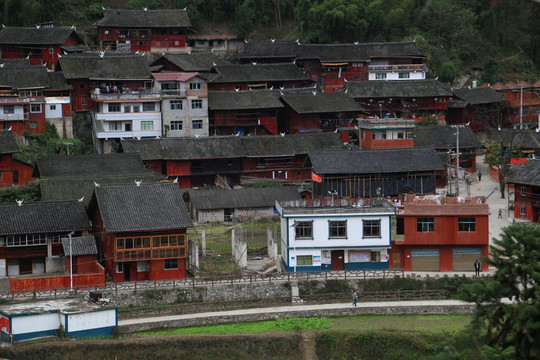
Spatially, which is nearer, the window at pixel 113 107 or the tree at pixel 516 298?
the tree at pixel 516 298

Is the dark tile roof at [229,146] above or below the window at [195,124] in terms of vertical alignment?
below

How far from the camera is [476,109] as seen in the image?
295 feet

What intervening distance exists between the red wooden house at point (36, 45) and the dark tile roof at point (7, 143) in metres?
20.2

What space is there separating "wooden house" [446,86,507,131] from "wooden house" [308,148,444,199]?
2016 centimetres

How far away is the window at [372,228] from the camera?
195ft

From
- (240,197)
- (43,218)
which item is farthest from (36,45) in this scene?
(43,218)

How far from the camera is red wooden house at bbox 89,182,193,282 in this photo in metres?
56.5

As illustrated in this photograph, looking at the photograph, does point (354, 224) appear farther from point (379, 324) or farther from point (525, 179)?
point (525, 179)

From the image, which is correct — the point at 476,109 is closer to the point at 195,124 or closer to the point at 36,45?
the point at 195,124

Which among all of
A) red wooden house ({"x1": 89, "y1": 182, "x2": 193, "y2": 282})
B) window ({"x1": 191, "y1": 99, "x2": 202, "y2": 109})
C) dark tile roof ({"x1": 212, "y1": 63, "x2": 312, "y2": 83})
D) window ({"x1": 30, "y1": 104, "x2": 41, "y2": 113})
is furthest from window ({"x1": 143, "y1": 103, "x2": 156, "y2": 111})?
red wooden house ({"x1": 89, "y1": 182, "x2": 193, "y2": 282})

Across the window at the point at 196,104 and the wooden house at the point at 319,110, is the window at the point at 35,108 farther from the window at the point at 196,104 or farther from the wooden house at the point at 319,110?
the wooden house at the point at 319,110

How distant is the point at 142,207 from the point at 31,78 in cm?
2599

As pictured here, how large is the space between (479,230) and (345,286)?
28.0ft

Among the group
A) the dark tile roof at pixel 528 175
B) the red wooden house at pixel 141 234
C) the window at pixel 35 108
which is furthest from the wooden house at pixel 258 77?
the red wooden house at pixel 141 234
